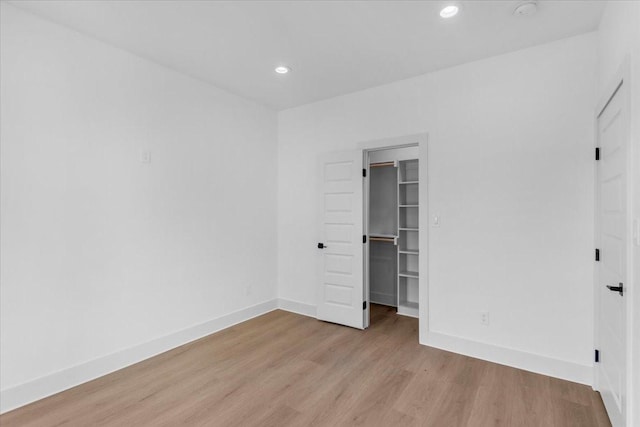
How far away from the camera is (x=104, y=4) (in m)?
2.29

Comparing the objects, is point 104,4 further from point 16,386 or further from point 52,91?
point 16,386

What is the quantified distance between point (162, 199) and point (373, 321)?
2943mm

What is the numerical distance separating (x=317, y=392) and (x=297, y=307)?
200 cm

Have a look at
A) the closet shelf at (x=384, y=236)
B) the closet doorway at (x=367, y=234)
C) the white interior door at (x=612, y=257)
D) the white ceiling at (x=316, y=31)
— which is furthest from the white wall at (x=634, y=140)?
the closet shelf at (x=384, y=236)

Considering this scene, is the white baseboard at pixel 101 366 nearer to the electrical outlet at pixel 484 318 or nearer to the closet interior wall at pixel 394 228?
the closet interior wall at pixel 394 228

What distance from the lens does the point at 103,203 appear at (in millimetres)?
2826

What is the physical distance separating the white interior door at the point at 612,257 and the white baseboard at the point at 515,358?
18cm

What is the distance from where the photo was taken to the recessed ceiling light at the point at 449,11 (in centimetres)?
231

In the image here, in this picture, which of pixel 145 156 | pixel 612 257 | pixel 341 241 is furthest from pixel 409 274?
pixel 145 156

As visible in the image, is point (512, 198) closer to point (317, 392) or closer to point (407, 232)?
point (407, 232)

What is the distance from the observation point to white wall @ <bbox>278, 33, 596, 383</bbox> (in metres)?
2.66

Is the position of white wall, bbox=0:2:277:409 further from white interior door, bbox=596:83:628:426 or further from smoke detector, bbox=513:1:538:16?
white interior door, bbox=596:83:628:426

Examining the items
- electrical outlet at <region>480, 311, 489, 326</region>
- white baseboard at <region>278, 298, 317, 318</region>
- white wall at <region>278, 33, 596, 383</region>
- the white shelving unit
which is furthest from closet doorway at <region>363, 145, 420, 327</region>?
electrical outlet at <region>480, 311, 489, 326</region>

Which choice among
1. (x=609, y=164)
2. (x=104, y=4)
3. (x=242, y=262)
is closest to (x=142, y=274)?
(x=242, y=262)
